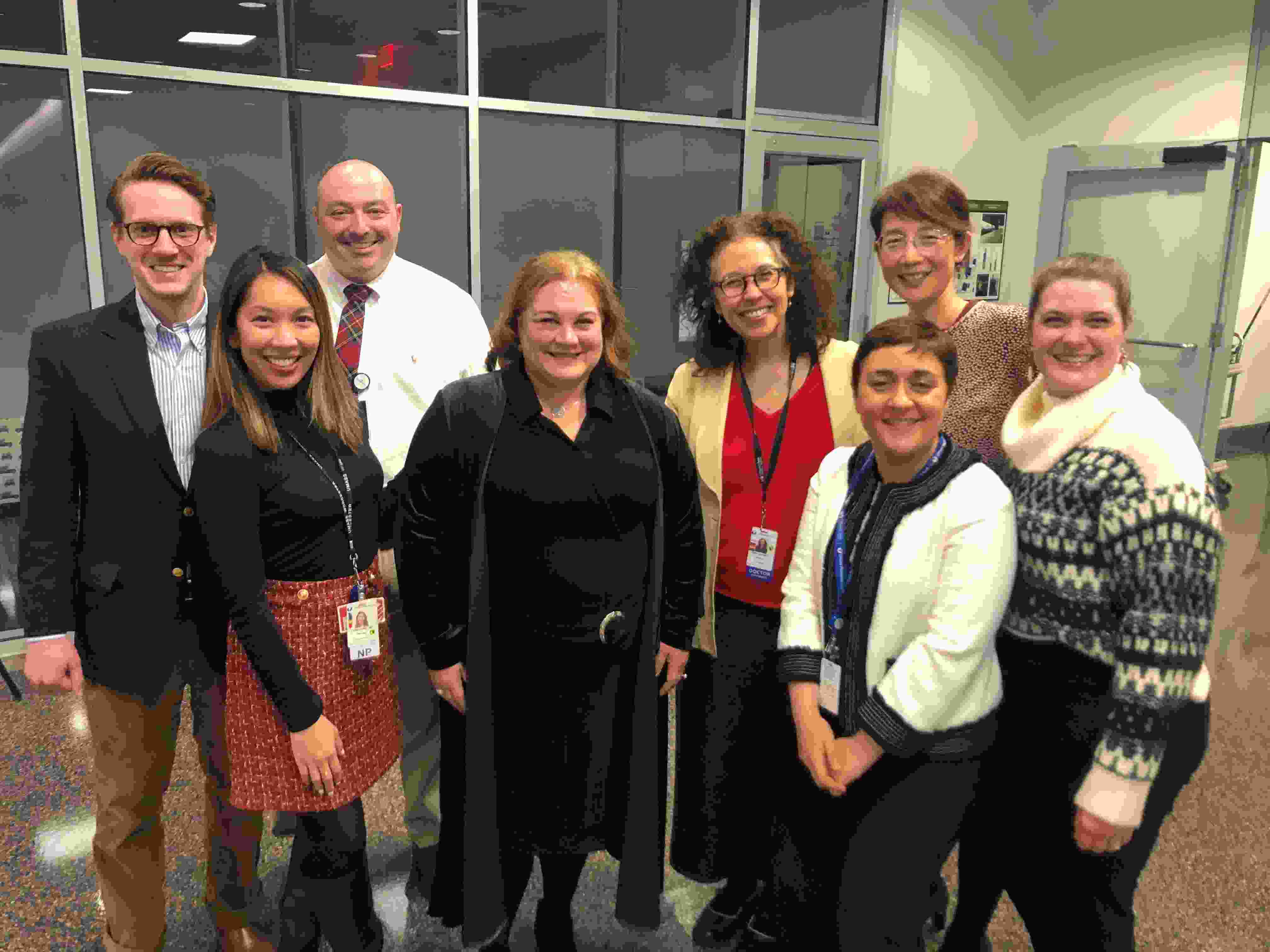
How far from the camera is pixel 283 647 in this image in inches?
64.7

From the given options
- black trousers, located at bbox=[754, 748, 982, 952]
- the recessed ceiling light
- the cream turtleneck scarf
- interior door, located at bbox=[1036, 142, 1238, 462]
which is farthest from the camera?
interior door, located at bbox=[1036, 142, 1238, 462]

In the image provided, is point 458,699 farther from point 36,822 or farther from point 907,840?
point 36,822

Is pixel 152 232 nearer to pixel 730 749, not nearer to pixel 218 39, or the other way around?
pixel 730 749

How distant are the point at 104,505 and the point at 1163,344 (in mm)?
6337

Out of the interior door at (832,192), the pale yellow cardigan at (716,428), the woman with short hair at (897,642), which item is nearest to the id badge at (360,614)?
the pale yellow cardigan at (716,428)

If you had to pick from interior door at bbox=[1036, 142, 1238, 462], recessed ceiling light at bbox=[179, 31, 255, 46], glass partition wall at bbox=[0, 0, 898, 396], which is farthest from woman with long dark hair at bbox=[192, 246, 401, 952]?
interior door at bbox=[1036, 142, 1238, 462]

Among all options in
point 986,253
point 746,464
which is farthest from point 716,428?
point 986,253

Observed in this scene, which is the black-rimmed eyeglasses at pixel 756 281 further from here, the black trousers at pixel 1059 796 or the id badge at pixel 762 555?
the black trousers at pixel 1059 796

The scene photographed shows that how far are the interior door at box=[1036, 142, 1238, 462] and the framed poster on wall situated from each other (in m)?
0.41

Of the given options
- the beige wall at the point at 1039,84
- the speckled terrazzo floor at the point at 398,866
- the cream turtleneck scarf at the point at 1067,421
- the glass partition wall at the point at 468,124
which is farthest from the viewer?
the beige wall at the point at 1039,84

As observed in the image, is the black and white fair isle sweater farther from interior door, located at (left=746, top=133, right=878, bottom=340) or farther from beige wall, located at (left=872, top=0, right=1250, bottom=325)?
beige wall, located at (left=872, top=0, right=1250, bottom=325)

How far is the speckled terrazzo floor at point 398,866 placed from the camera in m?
2.25

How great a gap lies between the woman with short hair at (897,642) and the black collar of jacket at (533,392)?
474 millimetres

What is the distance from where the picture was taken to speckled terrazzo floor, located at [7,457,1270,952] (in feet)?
7.37
